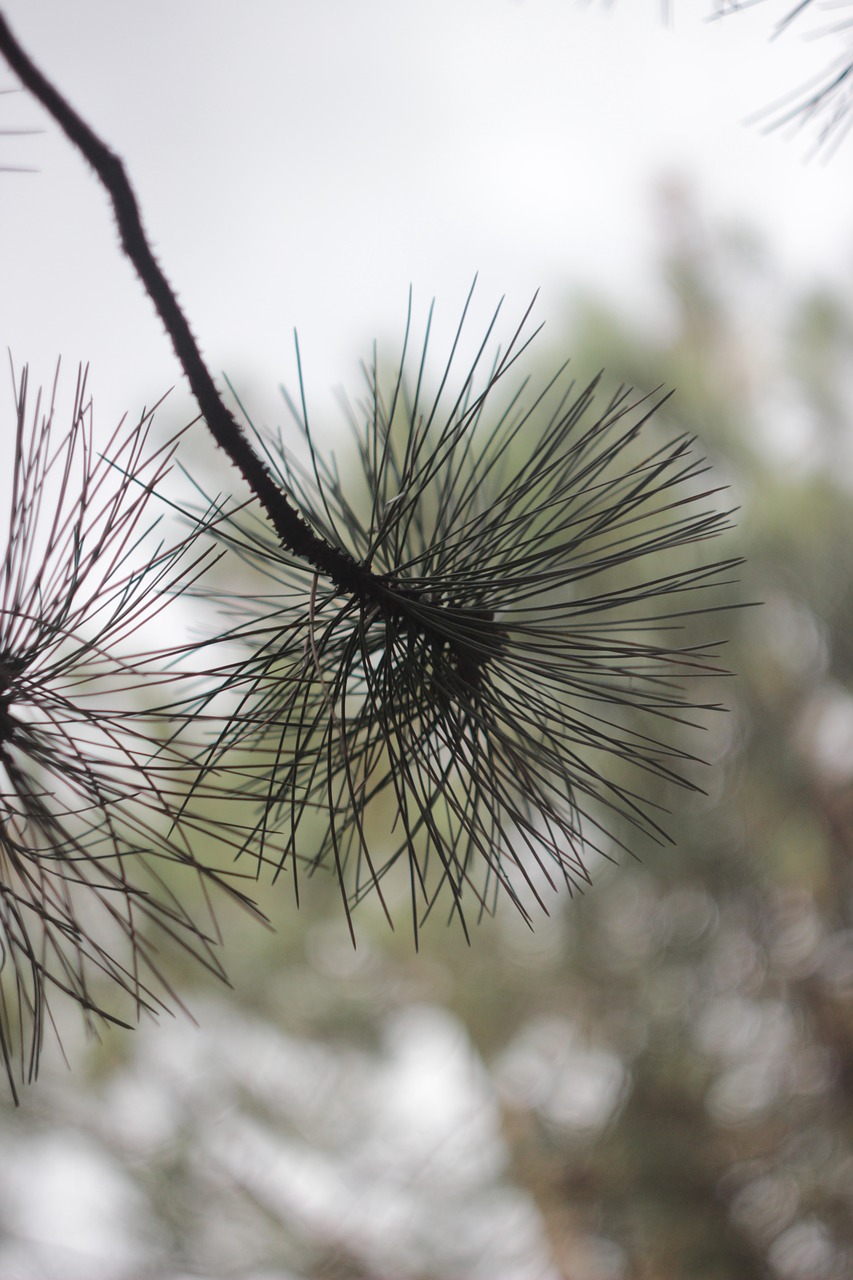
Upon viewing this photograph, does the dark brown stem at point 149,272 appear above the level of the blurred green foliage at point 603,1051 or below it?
below

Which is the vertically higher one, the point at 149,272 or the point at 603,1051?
the point at 603,1051

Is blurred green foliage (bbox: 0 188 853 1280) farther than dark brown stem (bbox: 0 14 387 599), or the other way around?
blurred green foliage (bbox: 0 188 853 1280)

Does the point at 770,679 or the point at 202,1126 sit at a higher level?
the point at 770,679

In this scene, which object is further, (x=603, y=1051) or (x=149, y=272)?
(x=603, y=1051)

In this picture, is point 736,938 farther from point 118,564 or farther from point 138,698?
point 118,564

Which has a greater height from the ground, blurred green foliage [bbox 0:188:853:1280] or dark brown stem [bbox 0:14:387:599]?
blurred green foliage [bbox 0:188:853:1280]

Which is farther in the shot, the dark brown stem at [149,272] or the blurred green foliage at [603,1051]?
the blurred green foliage at [603,1051]

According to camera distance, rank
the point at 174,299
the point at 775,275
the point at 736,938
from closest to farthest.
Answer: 1. the point at 174,299
2. the point at 736,938
3. the point at 775,275

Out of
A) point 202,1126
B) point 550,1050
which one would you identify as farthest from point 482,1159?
point 202,1126
